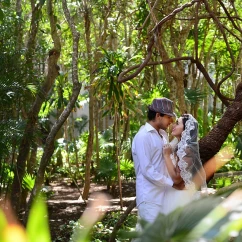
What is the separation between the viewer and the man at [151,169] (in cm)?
428

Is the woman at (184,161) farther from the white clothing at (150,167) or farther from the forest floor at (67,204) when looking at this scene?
the forest floor at (67,204)

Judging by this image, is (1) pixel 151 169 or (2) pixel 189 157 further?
(2) pixel 189 157

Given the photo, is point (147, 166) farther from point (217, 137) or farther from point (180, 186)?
point (217, 137)

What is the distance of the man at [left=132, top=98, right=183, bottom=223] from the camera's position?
4277 millimetres

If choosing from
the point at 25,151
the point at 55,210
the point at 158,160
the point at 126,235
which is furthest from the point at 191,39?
the point at 126,235

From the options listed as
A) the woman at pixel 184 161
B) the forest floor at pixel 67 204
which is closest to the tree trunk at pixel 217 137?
the woman at pixel 184 161

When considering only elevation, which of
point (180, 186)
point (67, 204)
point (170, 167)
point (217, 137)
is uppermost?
point (217, 137)

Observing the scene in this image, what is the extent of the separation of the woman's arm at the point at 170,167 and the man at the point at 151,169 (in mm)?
36

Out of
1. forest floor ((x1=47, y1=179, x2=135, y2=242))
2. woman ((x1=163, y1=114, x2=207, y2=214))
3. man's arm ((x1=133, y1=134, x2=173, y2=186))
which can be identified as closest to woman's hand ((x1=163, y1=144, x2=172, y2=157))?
woman ((x1=163, y1=114, x2=207, y2=214))

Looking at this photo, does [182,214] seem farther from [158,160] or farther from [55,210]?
[55,210]

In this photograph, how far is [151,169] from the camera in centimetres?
427

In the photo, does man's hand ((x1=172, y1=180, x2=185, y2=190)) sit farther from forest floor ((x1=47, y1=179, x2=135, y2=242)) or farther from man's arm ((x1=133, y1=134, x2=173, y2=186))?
forest floor ((x1=47, y1=179, x2=135, y2=242))

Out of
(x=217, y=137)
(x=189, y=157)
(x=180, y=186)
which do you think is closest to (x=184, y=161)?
(x=189, y=157)

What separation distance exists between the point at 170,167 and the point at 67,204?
7893 mm
